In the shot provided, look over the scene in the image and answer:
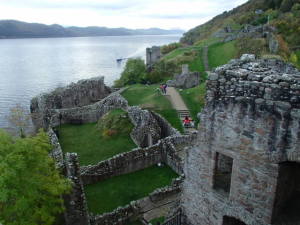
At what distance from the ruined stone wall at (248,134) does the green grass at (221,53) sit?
39.6m

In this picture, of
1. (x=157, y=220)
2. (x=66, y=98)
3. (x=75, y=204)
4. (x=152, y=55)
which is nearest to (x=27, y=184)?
(x=75, y=204)

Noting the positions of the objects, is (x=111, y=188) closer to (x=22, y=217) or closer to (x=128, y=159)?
(x=128, y=159)

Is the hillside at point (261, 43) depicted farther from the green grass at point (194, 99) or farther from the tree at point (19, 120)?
the tree at point (19, 120)

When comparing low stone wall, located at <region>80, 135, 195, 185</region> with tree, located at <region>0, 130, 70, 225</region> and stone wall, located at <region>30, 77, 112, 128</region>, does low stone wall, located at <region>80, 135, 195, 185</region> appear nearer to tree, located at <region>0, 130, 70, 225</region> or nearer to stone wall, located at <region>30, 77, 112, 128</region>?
tree, located at <region>0, 130, 70, 225</region>

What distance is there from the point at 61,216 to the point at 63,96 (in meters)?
25.3

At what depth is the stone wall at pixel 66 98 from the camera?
3741 centimetres

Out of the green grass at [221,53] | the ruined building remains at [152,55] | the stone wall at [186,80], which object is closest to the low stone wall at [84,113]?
the stone wall at [186,80]

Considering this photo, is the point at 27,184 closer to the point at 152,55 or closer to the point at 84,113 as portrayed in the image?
the point at 84,113

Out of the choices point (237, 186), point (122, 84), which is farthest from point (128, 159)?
point (122, 84)

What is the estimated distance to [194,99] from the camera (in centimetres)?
3297

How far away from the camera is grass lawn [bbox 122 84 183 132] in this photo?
28.7 m

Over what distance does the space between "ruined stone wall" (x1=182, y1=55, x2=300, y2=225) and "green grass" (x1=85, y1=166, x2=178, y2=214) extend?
8.50 meters

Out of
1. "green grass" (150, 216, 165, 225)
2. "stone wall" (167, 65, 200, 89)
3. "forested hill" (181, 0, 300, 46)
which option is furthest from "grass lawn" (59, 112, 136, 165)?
"forested hill" (181, 0, 300, 46)

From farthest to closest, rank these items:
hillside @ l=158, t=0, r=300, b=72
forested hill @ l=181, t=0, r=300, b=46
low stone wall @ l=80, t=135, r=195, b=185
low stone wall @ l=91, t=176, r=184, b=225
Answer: forested hill @ l=181, t=0, r=300, b=46, hillside @ l=158, t=0, r=300, b=72, low stone wall @ l=80, t=135, r=195, b=185, low stone wall @ l=91, t=176, r=184, b=225
